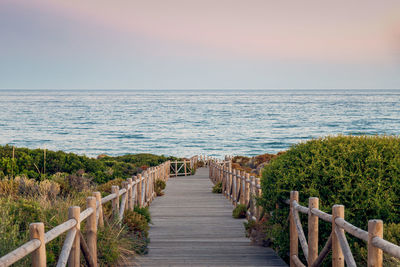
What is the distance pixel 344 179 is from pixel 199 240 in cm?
376

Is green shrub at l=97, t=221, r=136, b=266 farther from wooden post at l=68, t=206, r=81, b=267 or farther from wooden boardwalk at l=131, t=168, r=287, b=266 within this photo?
wooden post at l=68, t=206, r=81, b=267

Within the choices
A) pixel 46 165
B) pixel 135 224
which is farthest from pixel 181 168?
pixel 135 224

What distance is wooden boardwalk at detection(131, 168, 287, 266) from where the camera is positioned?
7.88 m

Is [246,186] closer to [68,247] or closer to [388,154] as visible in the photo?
[388,154]

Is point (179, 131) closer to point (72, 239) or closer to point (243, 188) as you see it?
point (243, 188)

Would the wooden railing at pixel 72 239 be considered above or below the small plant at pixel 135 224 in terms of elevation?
above

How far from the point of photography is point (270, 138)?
233ft

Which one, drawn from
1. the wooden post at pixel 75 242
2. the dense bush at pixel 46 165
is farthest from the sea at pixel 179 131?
the wooden post at pixel 75 242

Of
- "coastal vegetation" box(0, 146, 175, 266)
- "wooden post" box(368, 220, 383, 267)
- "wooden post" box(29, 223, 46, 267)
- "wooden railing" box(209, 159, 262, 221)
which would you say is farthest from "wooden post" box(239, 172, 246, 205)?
"wooden post" box(29, 223, 46, 267)

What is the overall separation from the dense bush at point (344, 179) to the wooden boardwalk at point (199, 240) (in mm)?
860

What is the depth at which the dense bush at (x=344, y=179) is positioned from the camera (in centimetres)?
676

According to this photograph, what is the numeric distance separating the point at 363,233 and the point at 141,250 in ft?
16.1

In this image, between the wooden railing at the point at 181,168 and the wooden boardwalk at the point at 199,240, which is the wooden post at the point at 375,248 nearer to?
the wooden boardwalk at the point at 199,240

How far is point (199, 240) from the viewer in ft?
31.5
